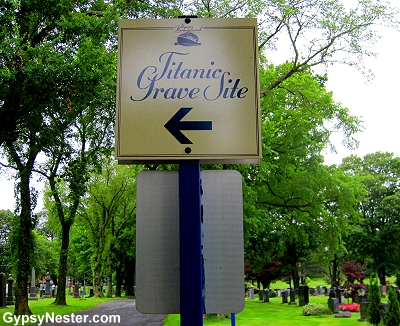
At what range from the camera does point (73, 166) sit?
17.6 m

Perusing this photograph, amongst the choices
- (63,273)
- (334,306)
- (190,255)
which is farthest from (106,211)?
(190,255)

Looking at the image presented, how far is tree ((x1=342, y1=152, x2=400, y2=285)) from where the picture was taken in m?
46.3

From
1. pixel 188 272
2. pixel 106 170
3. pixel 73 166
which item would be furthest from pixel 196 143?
pixel 106 170

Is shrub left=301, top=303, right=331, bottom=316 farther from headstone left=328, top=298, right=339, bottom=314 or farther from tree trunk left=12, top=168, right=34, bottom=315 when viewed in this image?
tree trunk left=12, top=168, right=34, bottom=315

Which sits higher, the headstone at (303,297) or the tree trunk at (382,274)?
the headstone at (303,297)

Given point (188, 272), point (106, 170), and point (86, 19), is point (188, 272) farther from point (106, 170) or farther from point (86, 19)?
point (106, 170)

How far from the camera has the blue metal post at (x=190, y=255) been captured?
283 centimetres

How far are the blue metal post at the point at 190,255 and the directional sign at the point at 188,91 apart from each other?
0.25 meters

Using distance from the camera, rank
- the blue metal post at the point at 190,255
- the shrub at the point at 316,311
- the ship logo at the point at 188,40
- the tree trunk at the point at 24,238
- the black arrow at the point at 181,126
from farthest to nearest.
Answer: the shrub at the point at 316,311
the tree trunk at the point at 24,238
the ship logo at the point at 188,40
the black arrow at the point at 181,126
the blue metal post at the point at 190,255

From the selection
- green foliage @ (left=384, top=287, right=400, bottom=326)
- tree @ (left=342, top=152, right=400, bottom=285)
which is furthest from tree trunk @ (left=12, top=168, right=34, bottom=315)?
tree @ (left=342, top=152, right=400, bottom=285)

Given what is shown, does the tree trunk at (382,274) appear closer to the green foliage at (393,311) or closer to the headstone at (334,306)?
the headstone at (334,306)

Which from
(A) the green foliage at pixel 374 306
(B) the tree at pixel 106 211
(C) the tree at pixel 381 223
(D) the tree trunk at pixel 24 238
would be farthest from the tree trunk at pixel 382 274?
(D) the tree trunk at pixel 24 238

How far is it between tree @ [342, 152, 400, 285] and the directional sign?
43.1 meters

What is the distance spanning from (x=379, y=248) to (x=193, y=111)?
47.6 metres
